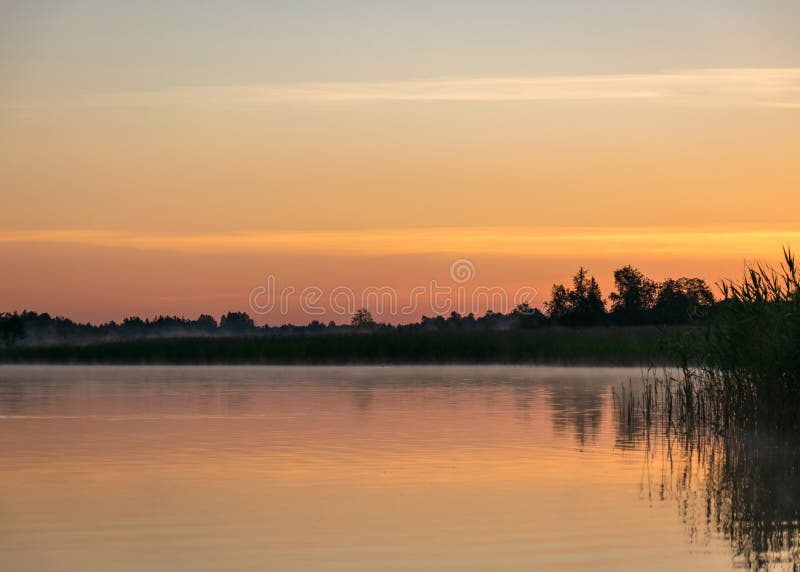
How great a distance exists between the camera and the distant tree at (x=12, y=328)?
8081cm

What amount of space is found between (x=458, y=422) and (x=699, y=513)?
34.7ft

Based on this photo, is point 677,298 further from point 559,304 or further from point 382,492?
point 382,492

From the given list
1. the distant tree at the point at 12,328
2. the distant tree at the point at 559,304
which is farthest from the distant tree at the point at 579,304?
the distant tree at the point at 12,328

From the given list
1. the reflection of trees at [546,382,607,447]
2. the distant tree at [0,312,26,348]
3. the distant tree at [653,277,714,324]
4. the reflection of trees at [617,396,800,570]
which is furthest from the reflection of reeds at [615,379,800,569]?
the distant tree at [0,312,26,348]

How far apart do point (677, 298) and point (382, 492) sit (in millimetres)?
63120

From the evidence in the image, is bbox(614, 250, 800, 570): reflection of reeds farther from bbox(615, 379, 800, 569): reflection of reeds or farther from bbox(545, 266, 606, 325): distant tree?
bbox(545, 266, 606, 325): distant tree

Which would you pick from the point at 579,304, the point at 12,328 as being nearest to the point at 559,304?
the point at 579,304

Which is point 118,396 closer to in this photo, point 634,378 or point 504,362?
point 634,378

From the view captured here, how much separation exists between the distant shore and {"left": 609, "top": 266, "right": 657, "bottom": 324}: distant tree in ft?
69.7

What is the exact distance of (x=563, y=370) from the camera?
4853 cm

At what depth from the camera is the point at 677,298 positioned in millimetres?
73750

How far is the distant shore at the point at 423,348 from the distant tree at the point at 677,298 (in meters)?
18.9

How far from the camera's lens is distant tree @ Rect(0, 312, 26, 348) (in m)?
80.8

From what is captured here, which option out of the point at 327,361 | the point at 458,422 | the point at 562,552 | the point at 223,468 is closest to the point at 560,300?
the point at 327,361
